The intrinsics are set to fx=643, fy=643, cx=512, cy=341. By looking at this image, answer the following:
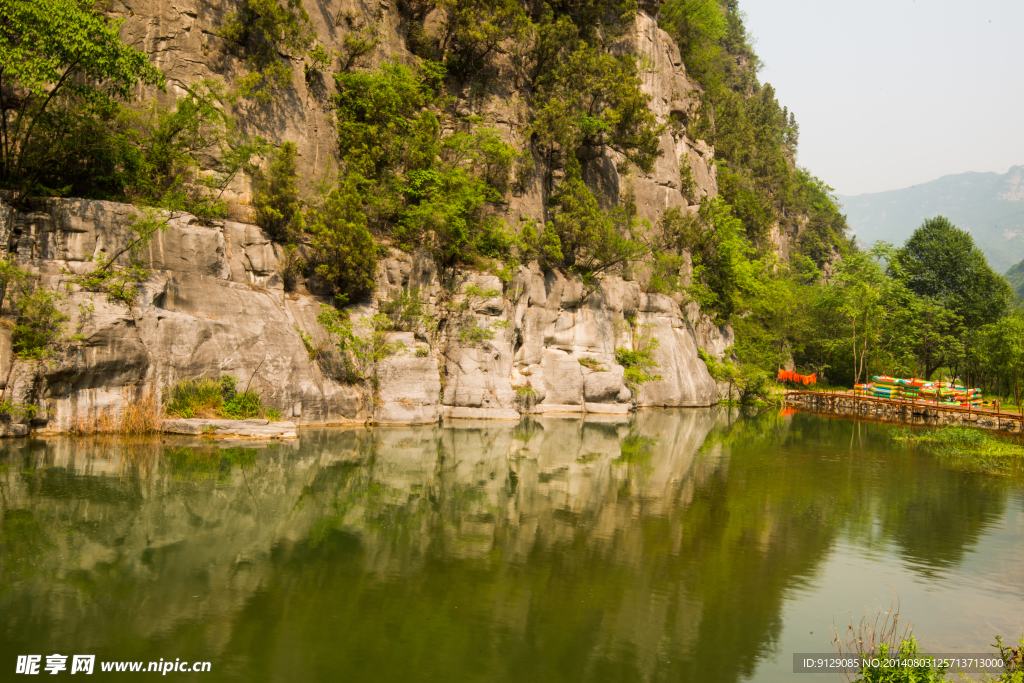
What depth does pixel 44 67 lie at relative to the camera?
15.5 metres

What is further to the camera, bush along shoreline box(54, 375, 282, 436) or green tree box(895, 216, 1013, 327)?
green tree box(895, 216, 1013, 327)

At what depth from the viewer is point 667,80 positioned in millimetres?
43375

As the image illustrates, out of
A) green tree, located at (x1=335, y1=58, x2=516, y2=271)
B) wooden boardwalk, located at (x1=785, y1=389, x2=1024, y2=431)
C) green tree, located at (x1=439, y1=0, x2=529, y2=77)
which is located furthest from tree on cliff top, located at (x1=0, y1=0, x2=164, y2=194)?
wooden boardwalk, located at (x1=785, y1=389, x2=1024, y2=431)

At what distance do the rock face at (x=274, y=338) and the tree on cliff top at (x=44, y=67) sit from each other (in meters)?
2.27

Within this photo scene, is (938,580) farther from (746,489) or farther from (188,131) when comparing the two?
(188,131)

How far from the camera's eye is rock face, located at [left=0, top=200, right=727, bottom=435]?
16266mm

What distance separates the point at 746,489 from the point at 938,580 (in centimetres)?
574

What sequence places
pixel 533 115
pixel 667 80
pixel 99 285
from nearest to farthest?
pixel 99 285, pixel 533 115, pixel 667 80

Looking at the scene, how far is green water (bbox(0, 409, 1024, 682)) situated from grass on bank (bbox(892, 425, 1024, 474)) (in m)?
4.01

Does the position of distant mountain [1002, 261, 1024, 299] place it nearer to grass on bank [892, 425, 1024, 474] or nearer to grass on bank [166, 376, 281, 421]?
grass on bank [892, 425, 1024, 474]

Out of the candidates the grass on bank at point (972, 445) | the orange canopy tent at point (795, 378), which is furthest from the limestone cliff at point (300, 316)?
the orange canopy tent at point (795, 378)

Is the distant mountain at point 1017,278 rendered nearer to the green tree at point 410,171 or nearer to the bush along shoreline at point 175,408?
the green tree at point 410,171

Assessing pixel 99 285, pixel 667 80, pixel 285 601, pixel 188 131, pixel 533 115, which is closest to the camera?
pixel 285 601

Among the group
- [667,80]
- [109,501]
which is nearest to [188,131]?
[109,501]
